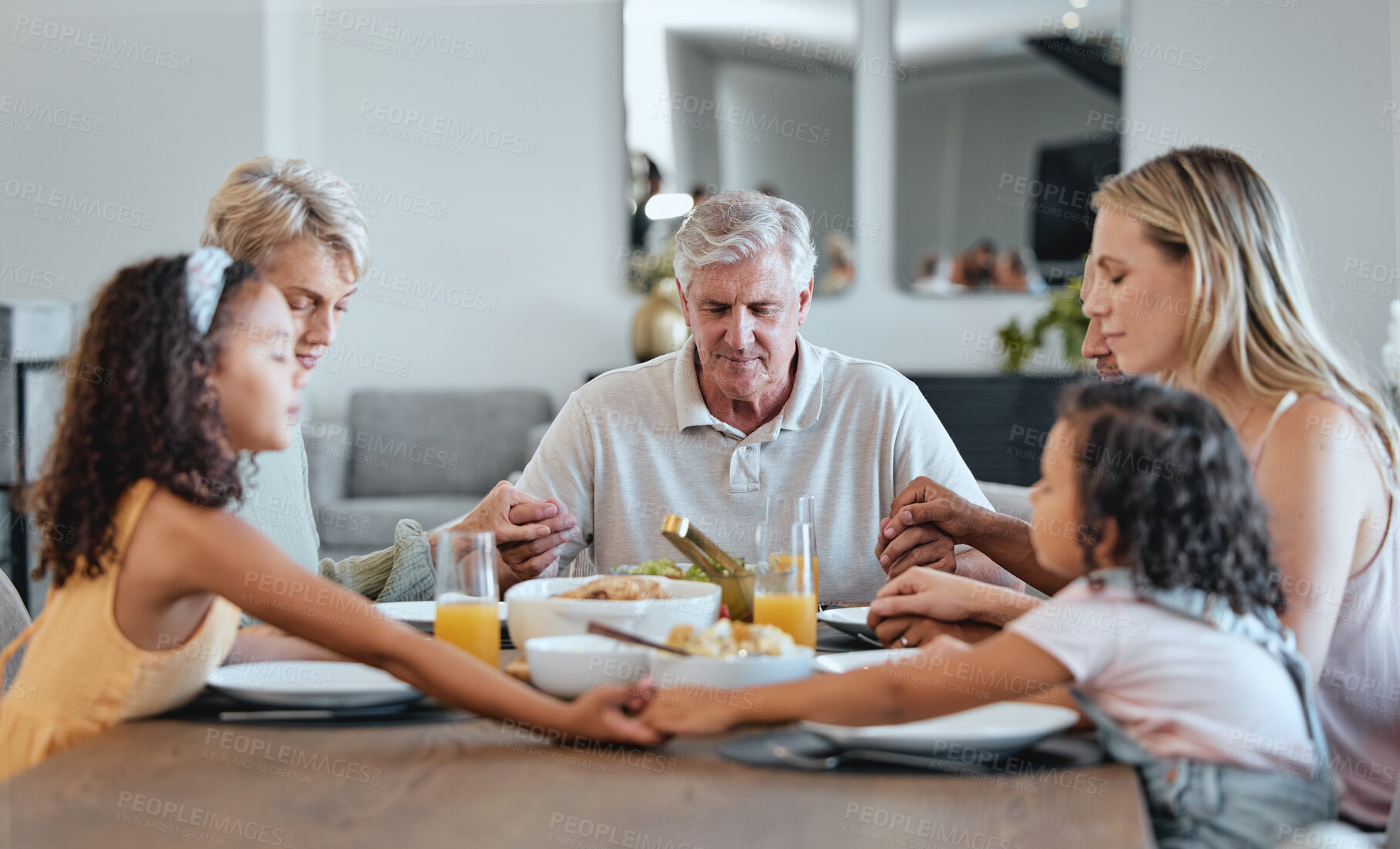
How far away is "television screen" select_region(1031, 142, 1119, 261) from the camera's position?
445 cm

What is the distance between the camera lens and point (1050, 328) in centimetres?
439

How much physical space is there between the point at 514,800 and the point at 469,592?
0.41 m

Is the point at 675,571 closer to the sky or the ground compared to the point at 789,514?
closer to the ground

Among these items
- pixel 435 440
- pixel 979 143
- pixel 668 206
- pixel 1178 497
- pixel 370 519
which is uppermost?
pixel 979 143

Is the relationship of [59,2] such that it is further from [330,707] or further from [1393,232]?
[1393,232]

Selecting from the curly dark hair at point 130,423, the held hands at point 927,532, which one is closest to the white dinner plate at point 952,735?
the curly dark hair at point 130,423

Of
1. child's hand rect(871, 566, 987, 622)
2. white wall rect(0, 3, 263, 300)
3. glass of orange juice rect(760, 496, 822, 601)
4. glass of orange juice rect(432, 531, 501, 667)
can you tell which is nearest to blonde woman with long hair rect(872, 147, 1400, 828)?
child's hand rect(871, 566, 987, 622)

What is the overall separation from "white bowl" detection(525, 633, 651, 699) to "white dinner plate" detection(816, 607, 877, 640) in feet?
1.24

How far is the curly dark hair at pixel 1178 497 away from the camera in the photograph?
3.15ft

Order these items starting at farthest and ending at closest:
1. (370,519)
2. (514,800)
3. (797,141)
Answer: (797,141), (370,519), (514,800)

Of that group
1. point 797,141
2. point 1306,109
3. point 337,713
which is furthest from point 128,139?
point 1306,109

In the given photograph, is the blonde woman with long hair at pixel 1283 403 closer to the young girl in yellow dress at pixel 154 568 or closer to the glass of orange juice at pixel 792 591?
the glass of orange juice at pixel 792 591

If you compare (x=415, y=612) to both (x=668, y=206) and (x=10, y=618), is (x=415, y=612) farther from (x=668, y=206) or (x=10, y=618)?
(x=668, y=206)

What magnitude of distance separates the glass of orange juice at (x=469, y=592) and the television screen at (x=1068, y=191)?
368 cm
